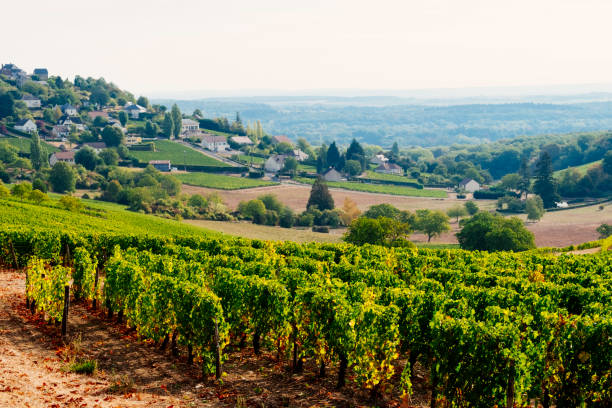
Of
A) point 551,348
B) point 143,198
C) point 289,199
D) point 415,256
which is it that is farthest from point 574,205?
point 551,348

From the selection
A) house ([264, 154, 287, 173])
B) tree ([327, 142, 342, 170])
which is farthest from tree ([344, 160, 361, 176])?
house ([264, 154, 287, 173])

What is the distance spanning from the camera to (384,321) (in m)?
18.2

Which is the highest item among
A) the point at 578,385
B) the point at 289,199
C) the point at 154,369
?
the point at 578,385

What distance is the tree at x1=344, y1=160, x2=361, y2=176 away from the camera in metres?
187

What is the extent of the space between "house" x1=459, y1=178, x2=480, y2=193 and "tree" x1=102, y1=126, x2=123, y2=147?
388ft

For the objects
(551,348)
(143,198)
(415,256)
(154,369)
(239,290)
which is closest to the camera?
(551,348)

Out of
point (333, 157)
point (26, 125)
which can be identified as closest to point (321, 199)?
point (333, 157)

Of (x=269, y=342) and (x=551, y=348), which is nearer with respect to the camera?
(x=551, y=348)

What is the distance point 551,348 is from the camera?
1766 centimetres

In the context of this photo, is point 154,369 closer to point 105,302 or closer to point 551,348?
point 105,302

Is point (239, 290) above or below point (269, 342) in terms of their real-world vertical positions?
above

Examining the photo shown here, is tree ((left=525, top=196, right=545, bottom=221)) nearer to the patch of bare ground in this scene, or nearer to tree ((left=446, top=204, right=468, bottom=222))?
tree ((left=446, top=204, right=468, bottom=222))

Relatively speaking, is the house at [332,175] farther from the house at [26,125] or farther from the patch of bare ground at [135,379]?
the patch of bare ground at [135,379]

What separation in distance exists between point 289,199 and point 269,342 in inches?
4774
